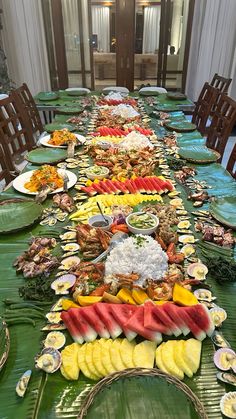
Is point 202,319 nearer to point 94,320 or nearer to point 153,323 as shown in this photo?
point 153,323

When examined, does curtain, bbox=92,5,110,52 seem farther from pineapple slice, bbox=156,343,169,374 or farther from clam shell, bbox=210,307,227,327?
pineapple slice, bbox=156,343,169,374

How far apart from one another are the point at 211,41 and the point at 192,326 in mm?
5774

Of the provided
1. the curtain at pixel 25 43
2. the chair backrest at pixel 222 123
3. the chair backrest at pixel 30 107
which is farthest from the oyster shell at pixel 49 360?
the curtain at pixel 25 43

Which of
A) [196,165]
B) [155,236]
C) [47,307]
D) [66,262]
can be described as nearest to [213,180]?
[196,165]

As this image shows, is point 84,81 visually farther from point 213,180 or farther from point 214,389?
point 214,389

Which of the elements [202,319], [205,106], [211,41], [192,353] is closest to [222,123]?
[205,106]

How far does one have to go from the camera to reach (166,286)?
1.10m

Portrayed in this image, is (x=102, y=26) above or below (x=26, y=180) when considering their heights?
above

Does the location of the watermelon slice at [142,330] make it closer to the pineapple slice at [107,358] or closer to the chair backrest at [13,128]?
the pineapple slice at [107,358]

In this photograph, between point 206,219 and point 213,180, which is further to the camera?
point 213,180

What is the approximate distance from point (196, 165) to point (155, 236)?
97 cm

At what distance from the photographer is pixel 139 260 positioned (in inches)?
45.0

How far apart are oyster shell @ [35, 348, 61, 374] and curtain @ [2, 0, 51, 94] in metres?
5.75

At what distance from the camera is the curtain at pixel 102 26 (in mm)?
5629
